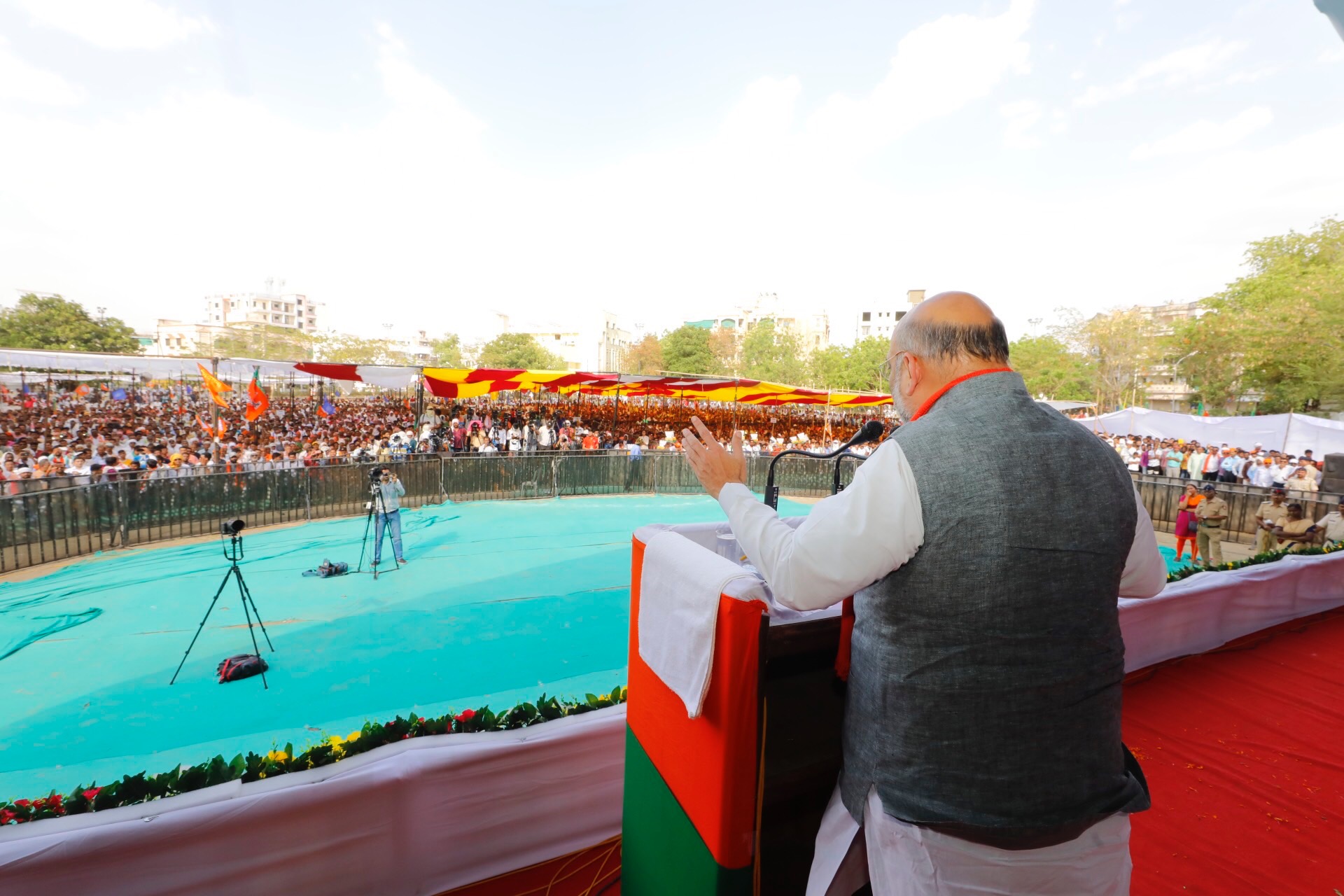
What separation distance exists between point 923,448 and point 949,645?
410 millimetres

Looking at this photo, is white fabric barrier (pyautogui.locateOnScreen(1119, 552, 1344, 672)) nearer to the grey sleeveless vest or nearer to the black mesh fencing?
the black mesh fencing

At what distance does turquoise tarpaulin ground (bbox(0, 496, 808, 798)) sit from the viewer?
213 inches

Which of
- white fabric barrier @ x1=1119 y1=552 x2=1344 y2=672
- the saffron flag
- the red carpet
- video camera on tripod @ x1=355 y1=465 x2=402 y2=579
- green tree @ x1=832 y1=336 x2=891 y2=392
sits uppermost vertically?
green tree @ x1=832 y1=336 x2=891 y2=392

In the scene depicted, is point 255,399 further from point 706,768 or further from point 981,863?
point 981,863

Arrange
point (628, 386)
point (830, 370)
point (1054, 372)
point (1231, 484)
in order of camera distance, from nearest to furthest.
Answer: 1. point (1231, 484)
2. point (628, 386)
3. point (1054, 372)
4. point (830, 370)

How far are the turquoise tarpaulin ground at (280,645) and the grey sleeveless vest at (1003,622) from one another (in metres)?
4.52

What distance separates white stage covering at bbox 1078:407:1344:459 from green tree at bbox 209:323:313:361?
66.2m

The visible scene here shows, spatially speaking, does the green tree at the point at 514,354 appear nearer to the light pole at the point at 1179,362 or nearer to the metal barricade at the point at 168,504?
the metal barricade at the point at 168,504

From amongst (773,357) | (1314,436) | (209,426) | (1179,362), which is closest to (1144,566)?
(1314,436)

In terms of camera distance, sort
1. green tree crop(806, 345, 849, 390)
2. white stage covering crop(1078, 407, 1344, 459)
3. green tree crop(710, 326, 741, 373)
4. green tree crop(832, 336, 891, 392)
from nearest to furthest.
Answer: white stage covering crop(1078, 407, 1344, 459)
green tree crop(832, 336, 891, 392)
green tree crop(806, 345, 849, 390)
green tree crop(710, 326, 741, 373)

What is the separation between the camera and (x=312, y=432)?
2483 centimetres

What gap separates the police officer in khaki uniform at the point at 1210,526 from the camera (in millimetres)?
10664

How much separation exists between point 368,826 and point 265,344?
7005 centimetres

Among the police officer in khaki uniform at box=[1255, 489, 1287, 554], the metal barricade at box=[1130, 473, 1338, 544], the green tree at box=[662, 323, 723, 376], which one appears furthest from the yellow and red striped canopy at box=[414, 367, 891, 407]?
the green tree at box=[662, 323, 723, 376]
